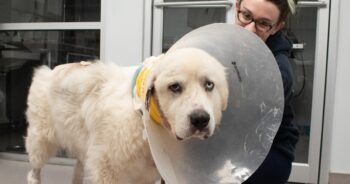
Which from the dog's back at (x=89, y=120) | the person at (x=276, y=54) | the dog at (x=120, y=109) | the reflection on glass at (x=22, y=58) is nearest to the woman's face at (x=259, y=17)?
the person at (x=276, y=54)

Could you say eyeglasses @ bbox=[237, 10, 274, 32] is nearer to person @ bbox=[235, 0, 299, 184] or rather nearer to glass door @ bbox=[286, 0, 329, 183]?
person @ bbox=[235, 0, 299, 184]

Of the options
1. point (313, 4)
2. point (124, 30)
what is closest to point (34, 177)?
point (124, 30)

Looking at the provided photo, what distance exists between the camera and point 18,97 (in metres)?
3.81

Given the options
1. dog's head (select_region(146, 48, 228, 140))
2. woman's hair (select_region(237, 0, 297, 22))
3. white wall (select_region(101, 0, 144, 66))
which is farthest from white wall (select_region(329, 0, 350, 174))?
dog's head (select_region(146, 48, 228, 140))

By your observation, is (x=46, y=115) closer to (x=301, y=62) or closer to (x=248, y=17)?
(x=248, y=17)

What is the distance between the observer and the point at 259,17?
121 centimetres

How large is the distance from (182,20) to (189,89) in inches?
83.2

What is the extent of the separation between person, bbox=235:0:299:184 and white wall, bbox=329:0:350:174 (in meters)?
1.63

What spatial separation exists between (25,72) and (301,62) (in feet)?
8.58

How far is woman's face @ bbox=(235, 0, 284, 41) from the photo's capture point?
1.19 m

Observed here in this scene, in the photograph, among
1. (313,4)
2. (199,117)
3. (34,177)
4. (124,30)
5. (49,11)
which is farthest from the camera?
(49,11)

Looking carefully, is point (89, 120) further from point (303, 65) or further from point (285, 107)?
point (303, 65)

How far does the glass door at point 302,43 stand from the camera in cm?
282

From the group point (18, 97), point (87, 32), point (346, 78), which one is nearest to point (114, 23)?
point (87, 32)
